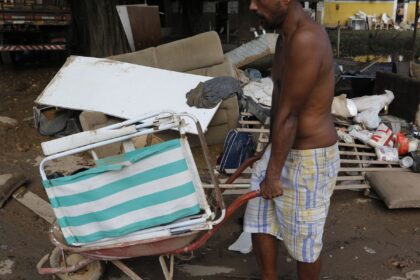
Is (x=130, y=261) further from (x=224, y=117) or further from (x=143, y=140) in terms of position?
(x=224, y=117)

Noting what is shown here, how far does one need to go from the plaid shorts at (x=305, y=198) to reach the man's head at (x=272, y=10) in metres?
0.70

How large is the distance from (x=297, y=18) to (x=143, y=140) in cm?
184

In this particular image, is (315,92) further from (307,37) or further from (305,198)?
(305,198)

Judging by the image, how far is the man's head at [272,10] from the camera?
2.10m

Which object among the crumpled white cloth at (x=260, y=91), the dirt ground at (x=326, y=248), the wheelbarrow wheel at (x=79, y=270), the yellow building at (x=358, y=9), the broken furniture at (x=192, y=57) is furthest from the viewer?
the yellow building at (x=358, y=9)

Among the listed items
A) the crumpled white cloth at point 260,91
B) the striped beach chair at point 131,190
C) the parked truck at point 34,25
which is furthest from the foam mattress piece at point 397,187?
the parked truck at point 34,25

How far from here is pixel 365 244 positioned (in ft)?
12.5

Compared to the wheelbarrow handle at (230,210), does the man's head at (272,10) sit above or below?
above

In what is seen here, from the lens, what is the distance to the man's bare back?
2.07 meters

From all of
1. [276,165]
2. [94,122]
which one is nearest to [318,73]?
[276,165]

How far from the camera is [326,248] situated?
3732mm

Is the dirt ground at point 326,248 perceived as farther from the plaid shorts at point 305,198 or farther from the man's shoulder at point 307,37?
the man's shoulder at point 307,37

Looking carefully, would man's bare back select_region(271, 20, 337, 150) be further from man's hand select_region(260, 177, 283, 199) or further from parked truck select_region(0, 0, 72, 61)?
parked truck select_region(0, 0, 72, 61)

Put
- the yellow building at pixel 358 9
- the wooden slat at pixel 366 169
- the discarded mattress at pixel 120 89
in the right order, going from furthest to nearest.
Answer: the yellow building at pixel 358 9 → the discarded mattress at pixel 120 89 → the wooden slat at pixel 366 169
